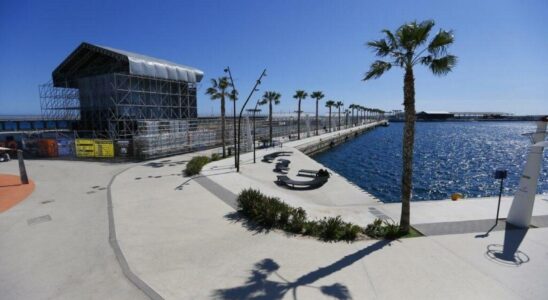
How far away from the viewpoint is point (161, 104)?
4575cm

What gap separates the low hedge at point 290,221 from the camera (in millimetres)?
9530

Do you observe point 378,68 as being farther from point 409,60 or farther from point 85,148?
point 85,148

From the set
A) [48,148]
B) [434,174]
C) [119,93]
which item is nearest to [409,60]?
[434,174]

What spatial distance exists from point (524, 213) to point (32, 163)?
122ft

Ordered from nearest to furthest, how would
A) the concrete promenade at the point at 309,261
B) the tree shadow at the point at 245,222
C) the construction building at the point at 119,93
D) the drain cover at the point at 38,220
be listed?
the concrete promenade at the point at 309,261 → the tree shadow at the point at 245,222 → the drain cover at the point at 38,220 → the construction building at the point at 119,93

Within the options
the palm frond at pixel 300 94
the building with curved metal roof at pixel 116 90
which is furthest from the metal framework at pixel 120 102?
the palm frond at pixel 300 94

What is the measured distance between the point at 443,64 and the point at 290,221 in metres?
8.10

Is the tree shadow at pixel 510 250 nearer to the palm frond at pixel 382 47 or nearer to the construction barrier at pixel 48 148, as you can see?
the palm frond at pixel 382 47

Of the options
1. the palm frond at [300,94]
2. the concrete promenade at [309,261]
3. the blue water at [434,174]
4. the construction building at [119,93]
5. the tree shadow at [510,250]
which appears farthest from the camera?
the palm frond at [300,94]

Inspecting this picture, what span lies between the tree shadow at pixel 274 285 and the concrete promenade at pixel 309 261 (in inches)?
1.0

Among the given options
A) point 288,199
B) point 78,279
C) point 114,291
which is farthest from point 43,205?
point 288,199

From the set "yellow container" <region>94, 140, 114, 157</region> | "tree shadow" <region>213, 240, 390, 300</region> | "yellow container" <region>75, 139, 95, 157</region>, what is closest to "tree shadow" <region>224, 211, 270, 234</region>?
"tree shadow" <region>213, 240, 390, 300</region>

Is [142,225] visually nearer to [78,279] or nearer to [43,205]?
[78,279]

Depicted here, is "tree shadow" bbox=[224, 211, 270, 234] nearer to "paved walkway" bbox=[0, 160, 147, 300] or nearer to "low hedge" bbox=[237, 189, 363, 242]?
"low hedge" bbox=[237, 189, 363, 242]
